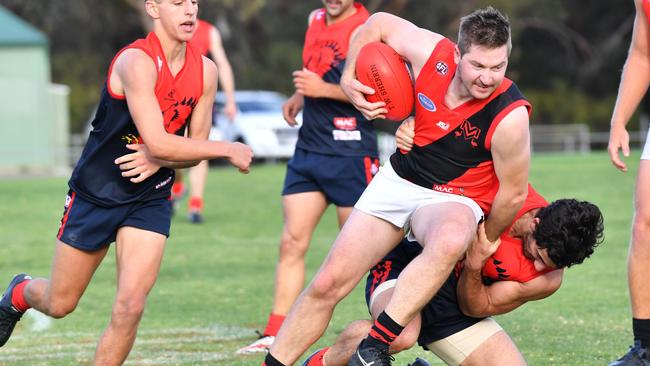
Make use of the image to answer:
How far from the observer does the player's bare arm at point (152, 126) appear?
18.9 feet

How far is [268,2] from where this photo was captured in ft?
147

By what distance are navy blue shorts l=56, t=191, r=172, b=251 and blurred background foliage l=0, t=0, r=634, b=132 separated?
2887cm

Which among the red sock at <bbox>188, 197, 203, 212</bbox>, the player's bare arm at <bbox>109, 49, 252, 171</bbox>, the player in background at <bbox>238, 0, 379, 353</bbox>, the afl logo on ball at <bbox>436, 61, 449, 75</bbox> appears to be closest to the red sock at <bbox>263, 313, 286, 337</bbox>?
the player in background at <bbox>238, 0, 379, 353</bbox>

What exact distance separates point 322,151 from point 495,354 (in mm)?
2421

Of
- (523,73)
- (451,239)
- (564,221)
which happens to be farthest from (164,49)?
(523,73)

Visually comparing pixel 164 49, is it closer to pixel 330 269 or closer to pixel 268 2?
pixel 330 269

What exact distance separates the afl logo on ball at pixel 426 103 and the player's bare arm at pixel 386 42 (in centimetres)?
15

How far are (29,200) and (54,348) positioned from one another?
1027 cm

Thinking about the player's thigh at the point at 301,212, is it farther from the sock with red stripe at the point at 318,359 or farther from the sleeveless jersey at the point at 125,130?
the sock with red stripe at the point at 318,359

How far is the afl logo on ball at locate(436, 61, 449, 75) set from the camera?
18.5ft

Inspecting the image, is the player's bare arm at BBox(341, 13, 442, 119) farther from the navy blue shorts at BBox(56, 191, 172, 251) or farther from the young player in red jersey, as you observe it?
the navy blue shorts at BBox(56, 191, 172, 251)

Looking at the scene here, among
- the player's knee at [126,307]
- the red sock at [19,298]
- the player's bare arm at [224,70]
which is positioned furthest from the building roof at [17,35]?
the player's knee at [126,307]

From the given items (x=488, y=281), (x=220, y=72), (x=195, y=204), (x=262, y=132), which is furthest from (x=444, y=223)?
(x=262, y=132)

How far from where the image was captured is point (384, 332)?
5.29 metres
